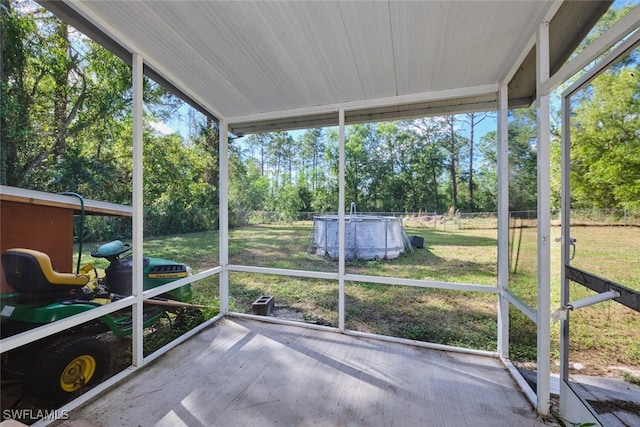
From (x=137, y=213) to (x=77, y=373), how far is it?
3.66ft

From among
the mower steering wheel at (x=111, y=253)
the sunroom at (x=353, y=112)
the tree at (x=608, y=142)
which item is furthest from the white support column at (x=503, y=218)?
the mower steering wheel at (x=111, y=253)

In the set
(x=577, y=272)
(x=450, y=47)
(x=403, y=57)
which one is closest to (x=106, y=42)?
(x=403, y=57)

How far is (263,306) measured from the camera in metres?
3.10

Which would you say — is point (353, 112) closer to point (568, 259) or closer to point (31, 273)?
point (568, 259)

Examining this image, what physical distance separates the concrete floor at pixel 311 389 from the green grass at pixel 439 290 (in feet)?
1.29

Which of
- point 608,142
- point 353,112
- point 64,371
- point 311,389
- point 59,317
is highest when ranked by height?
point 353,112

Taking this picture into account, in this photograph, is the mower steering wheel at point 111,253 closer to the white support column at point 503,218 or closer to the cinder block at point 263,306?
the cinder block at point 263,306

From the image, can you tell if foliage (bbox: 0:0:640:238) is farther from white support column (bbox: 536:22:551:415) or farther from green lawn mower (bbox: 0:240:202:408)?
green lawn mower (bbox: 0:240:202:408)

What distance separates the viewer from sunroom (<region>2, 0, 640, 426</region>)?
4.91 feet

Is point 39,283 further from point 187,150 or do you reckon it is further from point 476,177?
point 476,177

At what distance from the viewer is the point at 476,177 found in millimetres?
2449

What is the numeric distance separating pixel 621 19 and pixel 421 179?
1.69 metres

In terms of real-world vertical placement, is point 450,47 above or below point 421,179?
above

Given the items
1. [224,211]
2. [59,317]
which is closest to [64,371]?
[59,317]
